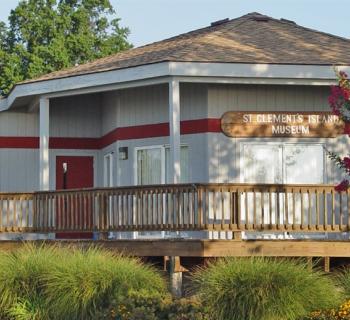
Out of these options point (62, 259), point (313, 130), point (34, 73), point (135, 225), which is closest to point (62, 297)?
point (62, 259)

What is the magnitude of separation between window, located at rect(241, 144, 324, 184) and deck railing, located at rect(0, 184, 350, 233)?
1.90 ft

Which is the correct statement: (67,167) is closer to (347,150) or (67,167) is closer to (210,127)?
(210,127)

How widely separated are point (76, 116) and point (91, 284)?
1064 centimetres

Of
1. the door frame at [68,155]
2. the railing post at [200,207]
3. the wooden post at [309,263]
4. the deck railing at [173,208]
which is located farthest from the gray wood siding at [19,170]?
the wooden post at [309,263]

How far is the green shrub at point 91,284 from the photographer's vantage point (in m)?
17.1

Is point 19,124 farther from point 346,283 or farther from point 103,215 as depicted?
point 346,283

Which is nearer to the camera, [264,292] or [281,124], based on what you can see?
[264,292]

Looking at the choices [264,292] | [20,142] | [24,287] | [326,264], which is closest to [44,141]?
[20,142]

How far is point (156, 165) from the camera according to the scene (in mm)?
23891

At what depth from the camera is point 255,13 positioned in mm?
27516

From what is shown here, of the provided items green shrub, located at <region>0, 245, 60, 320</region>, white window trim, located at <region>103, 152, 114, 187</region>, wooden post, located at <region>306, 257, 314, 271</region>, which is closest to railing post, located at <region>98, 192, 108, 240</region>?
green shrub, located at <region>0, 245, 60, 320</region>

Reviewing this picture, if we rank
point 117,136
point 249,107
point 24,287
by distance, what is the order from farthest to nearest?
point 117,136 < point 249,107 < point 24,287

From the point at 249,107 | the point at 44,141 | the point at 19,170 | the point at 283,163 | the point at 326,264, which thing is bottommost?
the point at 326,264

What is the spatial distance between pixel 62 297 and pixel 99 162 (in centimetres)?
1029
